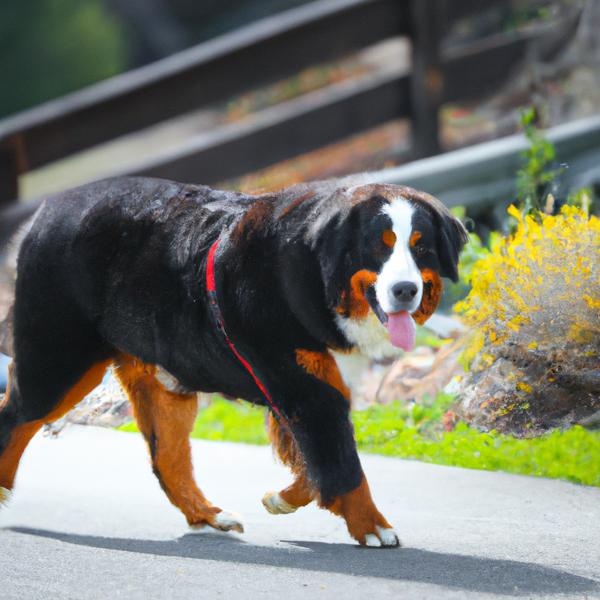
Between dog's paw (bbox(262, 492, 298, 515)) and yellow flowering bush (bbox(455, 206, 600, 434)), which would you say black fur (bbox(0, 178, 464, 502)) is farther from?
yellow flowering bush (bbox(455, 206, 600, 434))

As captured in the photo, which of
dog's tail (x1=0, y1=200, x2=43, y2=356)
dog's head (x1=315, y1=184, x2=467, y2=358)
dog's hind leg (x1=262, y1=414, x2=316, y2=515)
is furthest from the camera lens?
dog's tail (x1=0, y1=200, x2=43, y2=356)

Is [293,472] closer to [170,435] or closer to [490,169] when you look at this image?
[170,435]

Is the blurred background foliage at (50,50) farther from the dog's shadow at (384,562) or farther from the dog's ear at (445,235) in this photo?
the dog's ear at (445,235)

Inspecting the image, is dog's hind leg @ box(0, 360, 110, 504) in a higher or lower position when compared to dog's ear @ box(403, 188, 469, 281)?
lower

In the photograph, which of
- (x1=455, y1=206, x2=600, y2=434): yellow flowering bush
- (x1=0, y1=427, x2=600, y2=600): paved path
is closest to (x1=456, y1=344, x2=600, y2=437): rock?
(x1=455, y1=206, x2=600, y2=434): yellow flowering bush

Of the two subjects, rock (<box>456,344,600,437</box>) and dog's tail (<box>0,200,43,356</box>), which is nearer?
dog's tail (<box>0,200,43,356</box>)

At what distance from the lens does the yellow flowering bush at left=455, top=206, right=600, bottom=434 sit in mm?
6324

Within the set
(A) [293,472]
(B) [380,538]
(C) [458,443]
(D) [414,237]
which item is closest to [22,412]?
(A) [293,472]

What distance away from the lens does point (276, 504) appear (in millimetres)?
5570

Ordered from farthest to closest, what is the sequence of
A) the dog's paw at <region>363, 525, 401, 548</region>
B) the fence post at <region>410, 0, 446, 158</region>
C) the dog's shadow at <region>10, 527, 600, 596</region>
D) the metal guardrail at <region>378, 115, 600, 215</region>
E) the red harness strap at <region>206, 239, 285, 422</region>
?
the fence post at <region>410, 0, 446, 158</region>, the metal guardrail at <region>378, 115, 600, 215</region>, the red harness strap at <region>206, 239, 285, 422</region>, the dog's paw at <region>363, 525, 401, 548</region>, the dog's shadow at <region>10, 527, 600, 596</region>

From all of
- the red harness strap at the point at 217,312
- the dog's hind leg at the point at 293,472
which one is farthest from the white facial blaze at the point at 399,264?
the dog's hind leg at the point at 293,472

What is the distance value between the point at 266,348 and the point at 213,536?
39.8 inches

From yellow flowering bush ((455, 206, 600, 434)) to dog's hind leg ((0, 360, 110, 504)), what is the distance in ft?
6.10

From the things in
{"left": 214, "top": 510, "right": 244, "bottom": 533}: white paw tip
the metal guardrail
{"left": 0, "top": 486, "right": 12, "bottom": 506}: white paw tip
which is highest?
the metal guardrail
